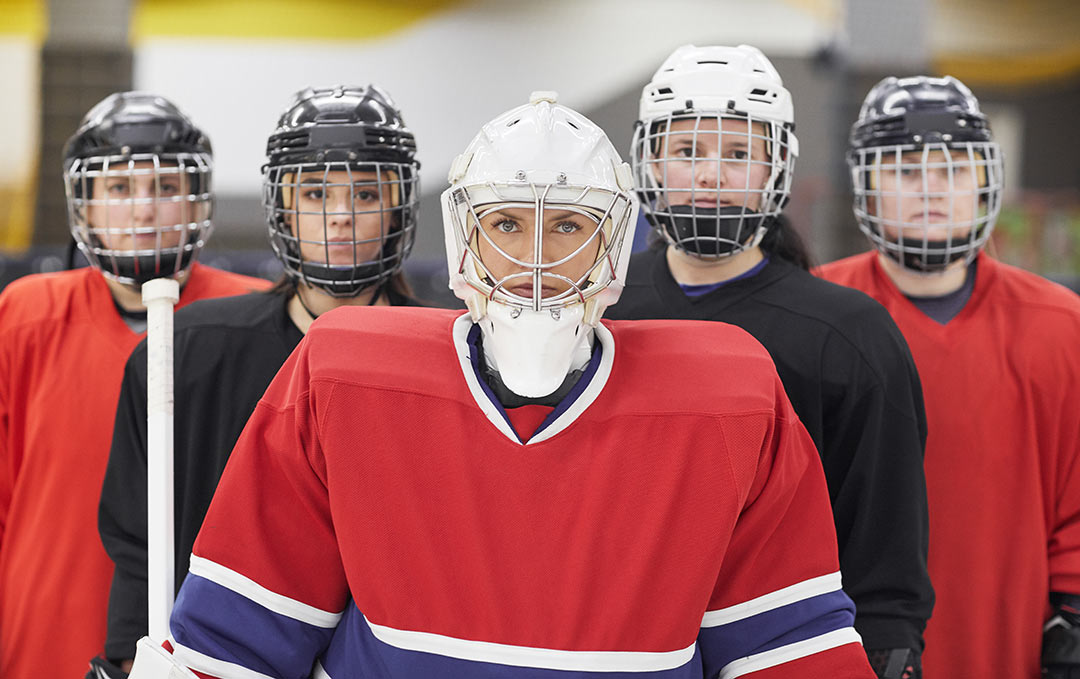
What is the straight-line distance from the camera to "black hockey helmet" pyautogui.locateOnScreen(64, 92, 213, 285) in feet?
7.02

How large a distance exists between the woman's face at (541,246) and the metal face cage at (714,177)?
545 millimetres

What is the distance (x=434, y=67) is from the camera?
31.6 feet

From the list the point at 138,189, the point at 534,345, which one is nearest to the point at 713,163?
the point at 534,345

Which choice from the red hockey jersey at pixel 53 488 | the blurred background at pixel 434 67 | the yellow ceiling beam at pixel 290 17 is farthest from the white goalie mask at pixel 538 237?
the yellow ceiling beam at pixel 290 17

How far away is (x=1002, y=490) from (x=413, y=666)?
49.1 inches

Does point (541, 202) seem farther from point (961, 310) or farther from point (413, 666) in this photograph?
point (961, 310)

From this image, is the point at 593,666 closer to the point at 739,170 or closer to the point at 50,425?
the point at 739,170

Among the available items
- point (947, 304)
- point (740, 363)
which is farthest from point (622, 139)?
point (740, 363)

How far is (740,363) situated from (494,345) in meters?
0.31

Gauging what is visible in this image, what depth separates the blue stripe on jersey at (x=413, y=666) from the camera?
1.35 m

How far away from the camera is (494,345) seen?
1.44 m

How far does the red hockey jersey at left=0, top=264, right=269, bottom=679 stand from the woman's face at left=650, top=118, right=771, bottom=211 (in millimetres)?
1078

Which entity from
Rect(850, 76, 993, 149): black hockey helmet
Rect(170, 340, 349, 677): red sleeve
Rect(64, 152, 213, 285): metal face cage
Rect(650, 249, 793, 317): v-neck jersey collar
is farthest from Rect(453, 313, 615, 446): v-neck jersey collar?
Rect(850, 76, 993, 149): black hockey helmet

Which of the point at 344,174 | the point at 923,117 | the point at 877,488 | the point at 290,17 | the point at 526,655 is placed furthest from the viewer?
the point at 290,17
